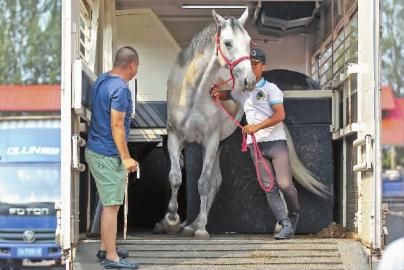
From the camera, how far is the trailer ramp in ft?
19.1

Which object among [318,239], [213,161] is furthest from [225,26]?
→ [318,239]

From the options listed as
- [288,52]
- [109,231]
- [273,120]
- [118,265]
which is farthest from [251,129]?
[288,52]

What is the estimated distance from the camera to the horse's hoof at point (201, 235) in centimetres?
653

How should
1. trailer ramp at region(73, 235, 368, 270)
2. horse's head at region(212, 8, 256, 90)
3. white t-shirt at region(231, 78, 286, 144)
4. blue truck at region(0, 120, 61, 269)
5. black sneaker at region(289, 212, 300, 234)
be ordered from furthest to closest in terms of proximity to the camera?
blue truck at region(0, 120, 61, 269)
black sneaker at region(289, 212, 300, 234)
white t-shirt at region(231, 78, 286, 144)
horse's head at region(212, 8, 256, 90)
trailer ramp at region(73, 235, 368, 270)

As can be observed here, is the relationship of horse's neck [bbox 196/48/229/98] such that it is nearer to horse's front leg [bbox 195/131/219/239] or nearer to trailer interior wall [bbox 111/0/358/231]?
horse's front leg [bbox 195/131/219/239]

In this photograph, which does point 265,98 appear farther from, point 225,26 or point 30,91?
point 30,91

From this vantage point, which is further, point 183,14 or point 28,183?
point 28,183

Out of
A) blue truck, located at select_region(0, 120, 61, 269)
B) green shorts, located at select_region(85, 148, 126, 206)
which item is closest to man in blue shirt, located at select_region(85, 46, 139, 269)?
green shorts, located at select_region(85, 148, 126, 206)

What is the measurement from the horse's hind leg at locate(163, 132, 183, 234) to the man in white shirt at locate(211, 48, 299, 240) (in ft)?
2.18

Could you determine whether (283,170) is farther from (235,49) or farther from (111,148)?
(111,148)

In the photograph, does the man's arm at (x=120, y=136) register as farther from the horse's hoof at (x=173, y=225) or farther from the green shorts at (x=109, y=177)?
the horse's hoof at (x=173, y=225)

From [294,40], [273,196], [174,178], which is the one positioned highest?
[294,40]

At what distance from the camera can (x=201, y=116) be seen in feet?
22.7

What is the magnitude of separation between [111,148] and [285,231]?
61.6 inches
